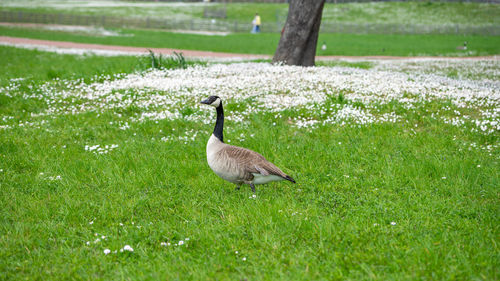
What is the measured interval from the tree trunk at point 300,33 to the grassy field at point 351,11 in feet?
176

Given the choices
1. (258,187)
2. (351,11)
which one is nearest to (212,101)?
(258,187)

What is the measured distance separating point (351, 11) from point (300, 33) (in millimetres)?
71174

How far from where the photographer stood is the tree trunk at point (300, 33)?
1562 centimetres

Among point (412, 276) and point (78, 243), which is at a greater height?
point (412, 276)

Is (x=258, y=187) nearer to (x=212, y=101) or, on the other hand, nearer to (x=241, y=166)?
(x=241, y=166)

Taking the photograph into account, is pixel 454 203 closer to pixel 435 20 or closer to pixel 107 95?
pixel 107 95

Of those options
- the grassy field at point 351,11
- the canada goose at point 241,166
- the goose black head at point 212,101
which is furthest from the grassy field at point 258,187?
the grassy field at point 351,11

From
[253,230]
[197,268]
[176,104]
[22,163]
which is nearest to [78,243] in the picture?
[197,268]

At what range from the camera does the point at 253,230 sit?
15.7ft

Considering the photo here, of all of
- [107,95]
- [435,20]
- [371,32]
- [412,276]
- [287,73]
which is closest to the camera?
[412,276]

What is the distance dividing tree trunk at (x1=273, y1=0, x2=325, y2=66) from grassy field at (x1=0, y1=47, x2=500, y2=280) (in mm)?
4334

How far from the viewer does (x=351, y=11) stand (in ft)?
263

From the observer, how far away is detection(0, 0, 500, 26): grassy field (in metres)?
69.1

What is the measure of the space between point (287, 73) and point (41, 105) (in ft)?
27.8
